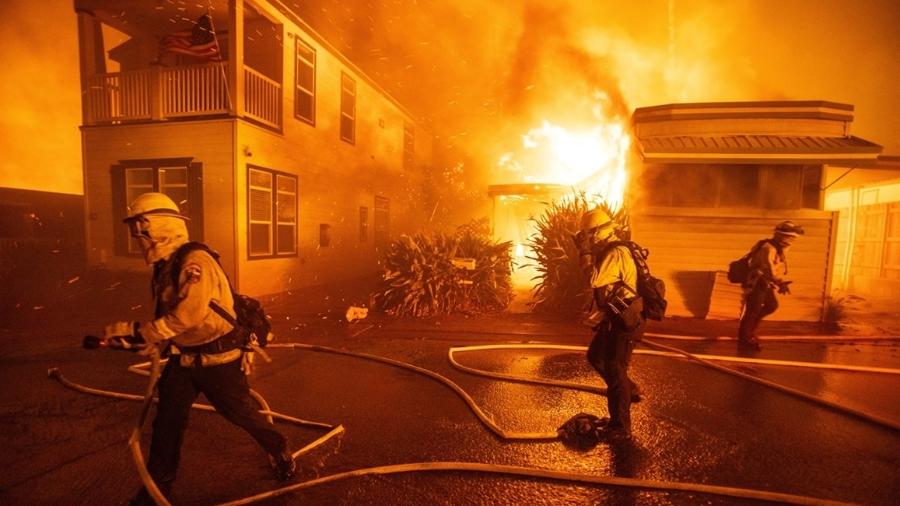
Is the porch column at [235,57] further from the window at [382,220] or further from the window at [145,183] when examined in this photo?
the window at [382,220]

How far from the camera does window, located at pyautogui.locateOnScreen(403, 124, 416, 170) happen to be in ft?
70.7

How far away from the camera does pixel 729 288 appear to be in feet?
28.8

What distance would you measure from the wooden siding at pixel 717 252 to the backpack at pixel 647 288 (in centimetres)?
600

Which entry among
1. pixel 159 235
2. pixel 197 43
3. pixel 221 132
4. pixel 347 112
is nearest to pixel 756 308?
pixel 159 235

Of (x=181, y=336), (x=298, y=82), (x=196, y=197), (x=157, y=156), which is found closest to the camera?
(x=181, y=336)

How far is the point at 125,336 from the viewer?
252 centimetres

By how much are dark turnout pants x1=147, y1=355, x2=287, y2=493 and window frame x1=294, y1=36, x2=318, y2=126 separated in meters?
11.8

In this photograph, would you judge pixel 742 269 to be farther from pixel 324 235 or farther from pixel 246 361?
pixel 324 235

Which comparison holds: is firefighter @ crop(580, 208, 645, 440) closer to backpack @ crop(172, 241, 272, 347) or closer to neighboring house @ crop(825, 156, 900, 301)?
backpack @ crop(172, 241, 272, 347)

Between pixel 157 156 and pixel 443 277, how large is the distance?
27.0 ft

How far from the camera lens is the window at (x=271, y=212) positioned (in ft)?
37.5

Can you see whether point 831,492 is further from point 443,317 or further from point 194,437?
point 443,317

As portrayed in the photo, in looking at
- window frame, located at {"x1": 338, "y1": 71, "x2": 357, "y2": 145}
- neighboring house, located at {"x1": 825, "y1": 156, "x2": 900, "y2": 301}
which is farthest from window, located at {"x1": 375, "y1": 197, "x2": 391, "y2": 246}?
neighboring house, located at {"x1": 825, "y1": 156, "x2": 900, "y2": 301}

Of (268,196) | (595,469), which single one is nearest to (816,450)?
(595,469)
